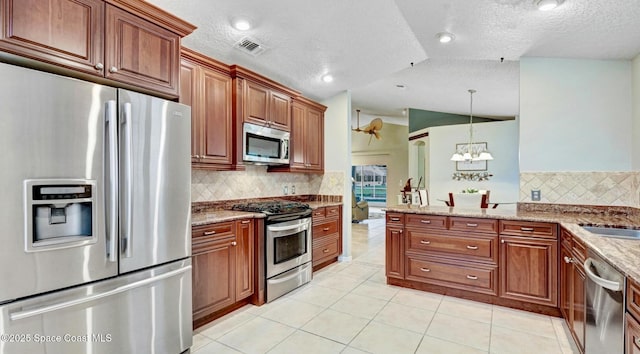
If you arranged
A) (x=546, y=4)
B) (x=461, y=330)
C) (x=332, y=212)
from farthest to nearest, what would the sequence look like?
(x=332, y=212) → (x=461, y=330) → (x=546, y=4)

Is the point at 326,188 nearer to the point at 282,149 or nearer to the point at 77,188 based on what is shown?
the point at 282,149

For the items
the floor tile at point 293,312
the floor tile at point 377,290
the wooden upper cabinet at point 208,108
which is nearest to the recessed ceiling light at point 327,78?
the wooden upper cabinet at point 208,108

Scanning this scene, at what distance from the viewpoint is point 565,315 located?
2.49 m

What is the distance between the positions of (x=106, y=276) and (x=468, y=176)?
7.79 m

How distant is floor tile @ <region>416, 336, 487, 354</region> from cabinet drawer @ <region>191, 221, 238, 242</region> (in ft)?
5.87

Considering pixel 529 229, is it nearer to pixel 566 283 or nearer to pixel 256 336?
pixel 566 283

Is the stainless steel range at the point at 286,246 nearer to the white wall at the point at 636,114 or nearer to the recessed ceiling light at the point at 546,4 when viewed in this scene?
the recessed ceiling light at the point at 546,4

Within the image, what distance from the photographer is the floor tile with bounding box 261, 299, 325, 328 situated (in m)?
2.71

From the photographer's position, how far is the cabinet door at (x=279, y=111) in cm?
372

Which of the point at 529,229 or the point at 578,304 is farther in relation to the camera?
the point at 529,229

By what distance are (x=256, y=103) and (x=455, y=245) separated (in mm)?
2627

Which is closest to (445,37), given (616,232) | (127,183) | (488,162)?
(616,232)

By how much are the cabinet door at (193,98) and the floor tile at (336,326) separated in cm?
182

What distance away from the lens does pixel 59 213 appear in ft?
5.10
